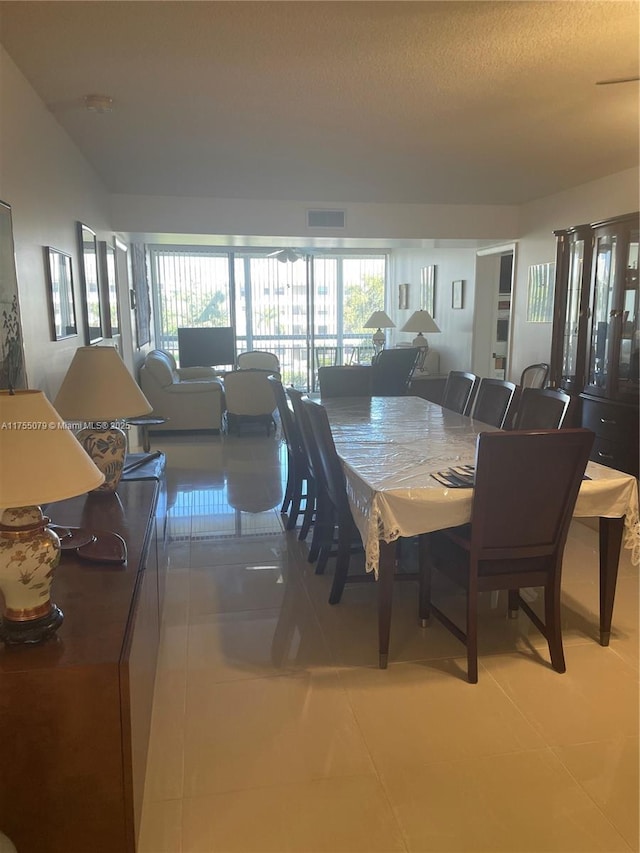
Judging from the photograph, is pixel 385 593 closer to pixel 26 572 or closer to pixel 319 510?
pixel 319 510

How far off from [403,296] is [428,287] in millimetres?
1089

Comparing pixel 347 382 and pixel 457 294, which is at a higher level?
pixel 457 294

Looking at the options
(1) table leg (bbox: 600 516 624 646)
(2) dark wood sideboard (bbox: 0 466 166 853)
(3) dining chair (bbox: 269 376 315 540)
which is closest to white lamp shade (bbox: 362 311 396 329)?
(3) dining chair (bbox: 269 376 315 540)

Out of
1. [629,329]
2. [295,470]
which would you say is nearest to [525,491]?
[295,470]

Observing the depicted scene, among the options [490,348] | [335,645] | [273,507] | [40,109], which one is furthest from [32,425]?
[490,348]

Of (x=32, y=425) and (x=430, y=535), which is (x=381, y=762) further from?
(x=32, y=425)

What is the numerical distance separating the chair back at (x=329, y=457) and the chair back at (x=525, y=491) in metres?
0.71

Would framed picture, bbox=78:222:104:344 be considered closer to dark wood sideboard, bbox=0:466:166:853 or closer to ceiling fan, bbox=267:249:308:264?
dark wood sideboard, bbox=0:466:166:853

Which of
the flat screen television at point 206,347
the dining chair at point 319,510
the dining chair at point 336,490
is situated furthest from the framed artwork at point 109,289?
the flat screen television at point 206,347

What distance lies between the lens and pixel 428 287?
9008 mm

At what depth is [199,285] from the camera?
959 cm

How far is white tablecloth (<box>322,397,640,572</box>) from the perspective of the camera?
7.66ft

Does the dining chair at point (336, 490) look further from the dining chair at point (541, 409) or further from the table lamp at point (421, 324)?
the table lamp at point (421, 324)

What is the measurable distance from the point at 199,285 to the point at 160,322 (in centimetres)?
83
